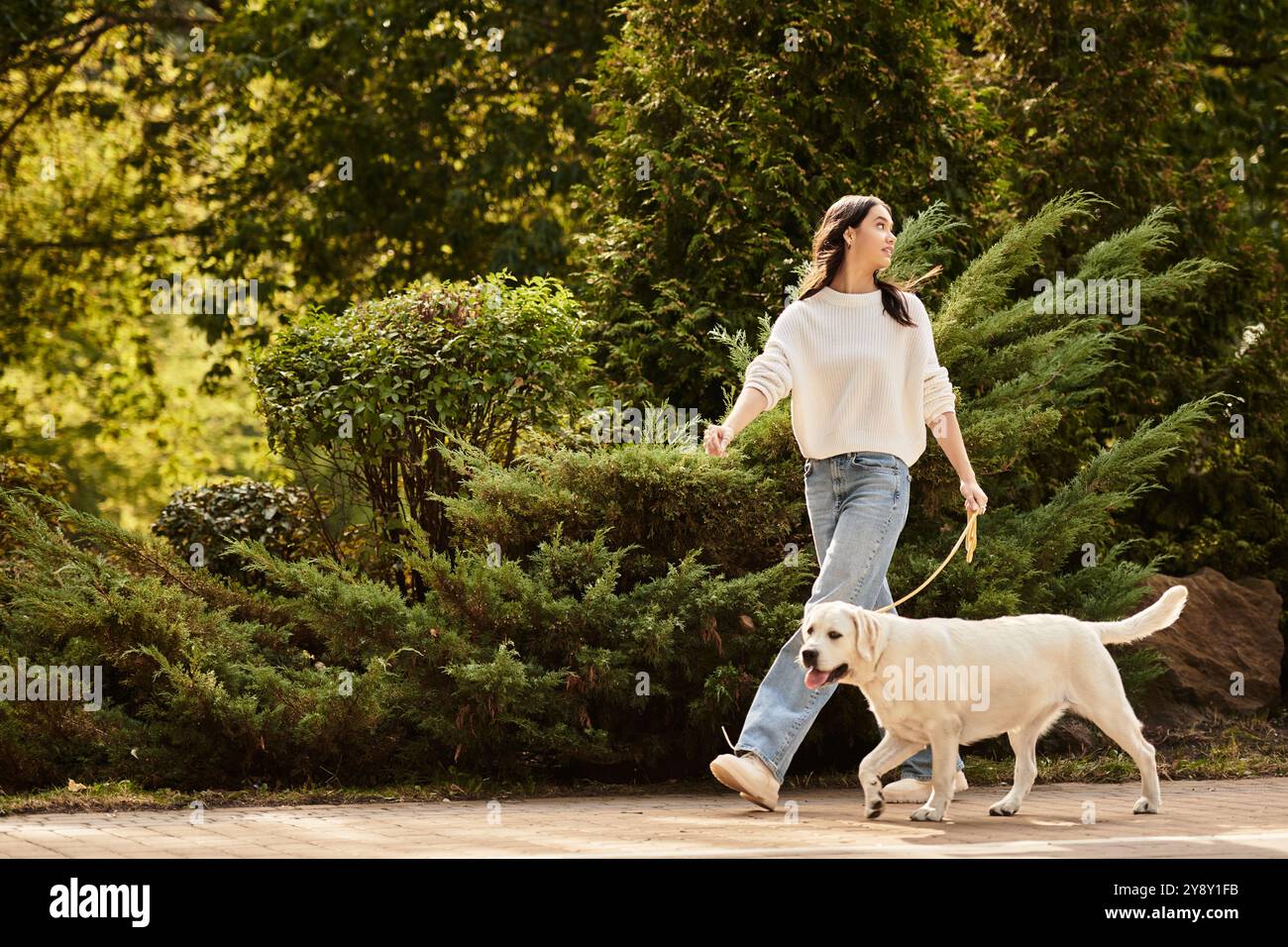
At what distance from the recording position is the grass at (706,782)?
267 inches

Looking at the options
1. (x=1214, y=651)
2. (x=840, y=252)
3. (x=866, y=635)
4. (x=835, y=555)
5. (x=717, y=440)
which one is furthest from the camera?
(x=1214, y=651)

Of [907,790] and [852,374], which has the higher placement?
[852,374]

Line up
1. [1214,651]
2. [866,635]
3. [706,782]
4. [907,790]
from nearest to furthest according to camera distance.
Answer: [866,635] < [907,790] < [706,782] < [1214,651]

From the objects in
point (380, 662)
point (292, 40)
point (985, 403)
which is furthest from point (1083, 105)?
point (292, 40)

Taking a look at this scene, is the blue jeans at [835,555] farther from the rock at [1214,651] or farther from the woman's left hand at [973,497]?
the rock at [1214,651]

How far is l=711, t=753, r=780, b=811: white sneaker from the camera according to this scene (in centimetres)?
632

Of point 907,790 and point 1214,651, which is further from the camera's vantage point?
point 1214,651

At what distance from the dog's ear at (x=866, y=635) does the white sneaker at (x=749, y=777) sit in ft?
2.49

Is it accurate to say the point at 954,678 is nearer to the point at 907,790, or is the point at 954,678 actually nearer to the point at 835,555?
the point at 835,555

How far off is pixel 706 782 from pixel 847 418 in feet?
7.84

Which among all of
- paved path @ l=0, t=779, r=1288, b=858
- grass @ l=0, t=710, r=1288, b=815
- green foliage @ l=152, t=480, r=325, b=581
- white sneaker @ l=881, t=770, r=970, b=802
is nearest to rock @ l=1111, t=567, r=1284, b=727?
grass @ l=0, t=710, r=1288, b=815

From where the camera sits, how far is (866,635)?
19.5ft

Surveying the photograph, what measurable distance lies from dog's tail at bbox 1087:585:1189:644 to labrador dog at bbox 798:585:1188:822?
0.01 meters

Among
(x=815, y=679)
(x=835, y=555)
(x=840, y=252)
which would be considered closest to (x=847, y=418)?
(x=835, y=555)
